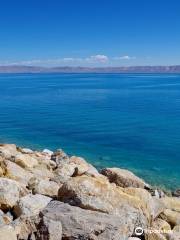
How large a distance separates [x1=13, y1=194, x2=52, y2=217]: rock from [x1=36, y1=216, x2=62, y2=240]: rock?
3.24ft

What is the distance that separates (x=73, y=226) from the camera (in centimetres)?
1054

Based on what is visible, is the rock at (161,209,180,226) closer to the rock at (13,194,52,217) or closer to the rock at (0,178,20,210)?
the rock at (13,194,52,217)

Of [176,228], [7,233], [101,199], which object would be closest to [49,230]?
[7,233]

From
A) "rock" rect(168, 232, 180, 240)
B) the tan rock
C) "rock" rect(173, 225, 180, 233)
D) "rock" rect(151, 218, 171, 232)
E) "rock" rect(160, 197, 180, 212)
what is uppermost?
the tan rock

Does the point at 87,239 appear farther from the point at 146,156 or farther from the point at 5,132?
the point at 5,132

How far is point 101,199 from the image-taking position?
38.2 feet

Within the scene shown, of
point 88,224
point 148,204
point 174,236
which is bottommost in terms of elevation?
point 174,236

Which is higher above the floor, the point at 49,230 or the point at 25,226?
the point at 49,230

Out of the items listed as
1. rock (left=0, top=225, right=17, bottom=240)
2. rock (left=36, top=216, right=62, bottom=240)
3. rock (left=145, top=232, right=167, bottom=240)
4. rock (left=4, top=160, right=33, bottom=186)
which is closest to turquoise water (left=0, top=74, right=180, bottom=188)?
rock (left=4, top=160, right=33, bottom=186)

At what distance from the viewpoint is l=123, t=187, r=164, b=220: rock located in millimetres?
12616

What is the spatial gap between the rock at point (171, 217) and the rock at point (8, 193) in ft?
15.6

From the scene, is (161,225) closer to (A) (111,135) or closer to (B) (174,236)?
(B) (174,236)

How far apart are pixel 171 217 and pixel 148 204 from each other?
1.00m

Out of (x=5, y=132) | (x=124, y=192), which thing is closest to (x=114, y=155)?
(x=5, y=132)
